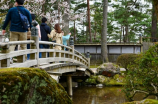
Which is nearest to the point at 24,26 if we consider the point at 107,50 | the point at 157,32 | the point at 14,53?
the point at 14,53

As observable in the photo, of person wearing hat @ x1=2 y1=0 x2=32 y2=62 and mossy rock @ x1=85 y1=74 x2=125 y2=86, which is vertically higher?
person wearing hat @ x1=2 y1=0 x2=32 y2=62

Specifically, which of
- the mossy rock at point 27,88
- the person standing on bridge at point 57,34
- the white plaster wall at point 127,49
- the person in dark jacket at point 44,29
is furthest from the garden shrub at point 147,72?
the white plaster wall at point 127,49

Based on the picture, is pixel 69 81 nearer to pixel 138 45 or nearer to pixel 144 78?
pixel 144 78

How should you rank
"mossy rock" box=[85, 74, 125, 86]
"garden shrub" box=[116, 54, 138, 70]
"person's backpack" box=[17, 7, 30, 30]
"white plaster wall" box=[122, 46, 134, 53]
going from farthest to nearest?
"white plaster wall" box=[122, 46, 134, 53] → "garden shrub" box=[116, 54, 138, 70] → "mossy rock" box=[85, 74, 125, 86] → "person's backpack" box=[17, 7, 30, 30]

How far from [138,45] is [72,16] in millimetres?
Result: 7731

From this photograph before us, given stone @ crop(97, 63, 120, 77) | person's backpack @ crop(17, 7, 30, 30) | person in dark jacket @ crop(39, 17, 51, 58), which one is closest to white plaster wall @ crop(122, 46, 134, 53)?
stone @ crop(97, 63, 120, 77)

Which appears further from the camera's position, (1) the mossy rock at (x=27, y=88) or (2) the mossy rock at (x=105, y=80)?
(2) the mossy rock at (x=105, y=80)

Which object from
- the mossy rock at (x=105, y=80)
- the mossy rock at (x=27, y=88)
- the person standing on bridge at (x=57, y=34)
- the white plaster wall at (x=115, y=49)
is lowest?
the mossy rock at (x=105, y=80)

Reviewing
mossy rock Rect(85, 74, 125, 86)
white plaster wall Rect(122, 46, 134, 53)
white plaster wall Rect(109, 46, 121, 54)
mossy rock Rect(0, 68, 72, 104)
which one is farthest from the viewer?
white plaster wall Rect(109, 46, 121, 54)

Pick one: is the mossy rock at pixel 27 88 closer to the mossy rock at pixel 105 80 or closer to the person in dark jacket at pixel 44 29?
the person in dark jacket at pixel 44 29

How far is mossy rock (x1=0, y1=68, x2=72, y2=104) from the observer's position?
2.34m

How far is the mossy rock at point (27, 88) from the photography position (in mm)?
2344

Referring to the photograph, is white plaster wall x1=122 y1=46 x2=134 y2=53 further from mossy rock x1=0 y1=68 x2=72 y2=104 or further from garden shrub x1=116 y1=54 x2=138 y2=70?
mossy rock x1=0 y1=68 x2=72 y2=104

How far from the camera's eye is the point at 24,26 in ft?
16.9
